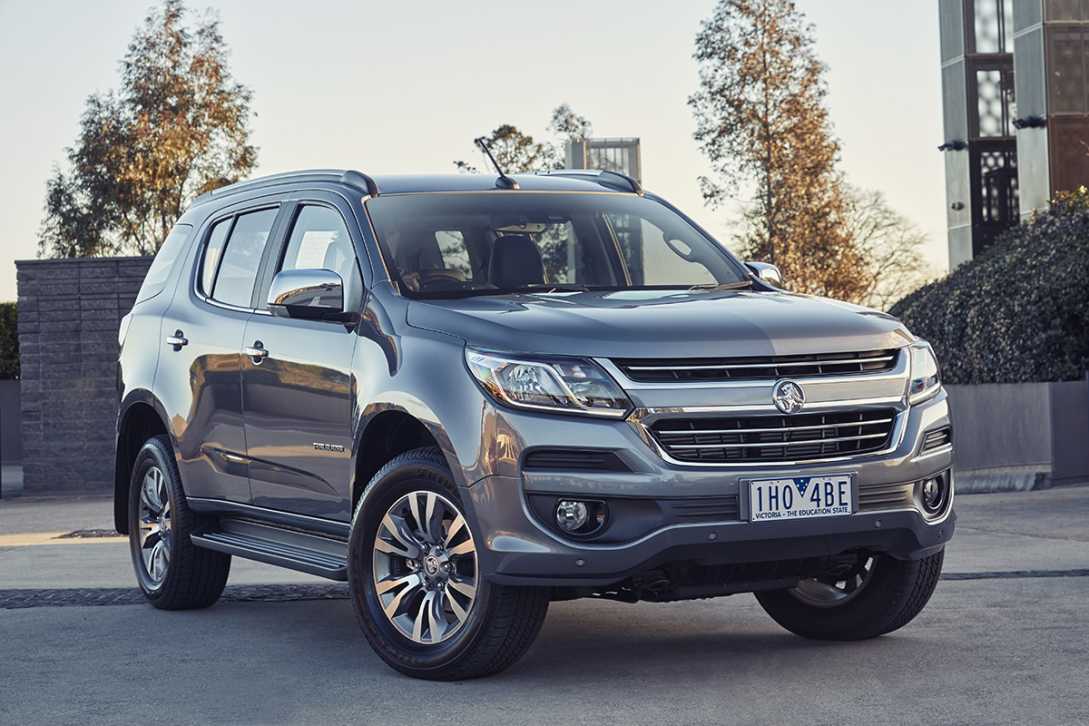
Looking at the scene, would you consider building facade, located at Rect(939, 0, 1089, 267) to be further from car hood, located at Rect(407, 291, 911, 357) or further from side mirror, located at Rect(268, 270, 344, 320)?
side mirror, located at Rect(268, 270, 344, 320)

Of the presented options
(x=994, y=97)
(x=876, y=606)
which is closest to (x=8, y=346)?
(x=994, y=97)

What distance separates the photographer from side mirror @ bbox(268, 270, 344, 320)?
682 centimetres

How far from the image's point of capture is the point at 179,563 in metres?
8.41

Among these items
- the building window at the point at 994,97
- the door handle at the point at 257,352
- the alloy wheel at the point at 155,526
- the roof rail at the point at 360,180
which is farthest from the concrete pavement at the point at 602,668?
the building window at the point at 994,97

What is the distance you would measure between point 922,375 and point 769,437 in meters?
0.85

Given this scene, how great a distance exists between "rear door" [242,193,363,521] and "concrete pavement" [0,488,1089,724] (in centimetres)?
67

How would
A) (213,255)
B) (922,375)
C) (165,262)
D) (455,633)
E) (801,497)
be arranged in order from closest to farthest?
(801,497)
(455,633)
(922,375)
(213,255)
(165,262)

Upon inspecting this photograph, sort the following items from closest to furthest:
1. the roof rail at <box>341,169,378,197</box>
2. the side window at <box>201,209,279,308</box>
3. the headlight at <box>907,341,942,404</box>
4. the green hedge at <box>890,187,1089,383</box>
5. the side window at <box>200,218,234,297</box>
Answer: the headlight at <box>907,341,942,404</box>
the roof rail at <box>341,169,378,197</box>
the side window at <box>201,209,279,308</box>
the side window at <box>200,218,234,297</box>
the green hedge at <box>890,187,1089,383</box>

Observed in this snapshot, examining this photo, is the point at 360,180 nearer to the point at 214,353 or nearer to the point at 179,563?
the point at 214,353

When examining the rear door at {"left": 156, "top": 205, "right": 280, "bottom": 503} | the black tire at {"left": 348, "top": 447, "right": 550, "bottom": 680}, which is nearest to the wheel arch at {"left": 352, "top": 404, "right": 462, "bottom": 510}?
the black tire at {"left": 348, "top": 447, "right": 550, "bottom": 680}

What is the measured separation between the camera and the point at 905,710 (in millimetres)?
5523

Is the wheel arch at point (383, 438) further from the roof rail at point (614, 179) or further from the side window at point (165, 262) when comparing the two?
the side window at point (165, 262)

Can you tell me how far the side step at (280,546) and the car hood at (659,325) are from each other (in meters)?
1.12

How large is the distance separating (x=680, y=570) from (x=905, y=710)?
876 mm
